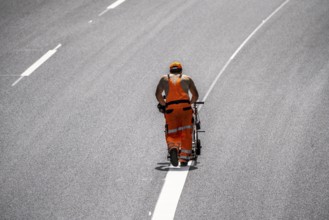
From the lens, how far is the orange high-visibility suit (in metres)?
10.8

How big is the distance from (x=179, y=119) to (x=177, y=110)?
0.22 meters

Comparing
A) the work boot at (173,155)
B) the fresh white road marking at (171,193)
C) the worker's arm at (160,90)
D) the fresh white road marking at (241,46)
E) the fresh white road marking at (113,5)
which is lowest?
the fresh white road marking at (241,46)

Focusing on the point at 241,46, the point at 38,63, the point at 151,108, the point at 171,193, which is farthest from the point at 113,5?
the point at 171,193

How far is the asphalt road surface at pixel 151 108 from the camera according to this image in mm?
10586

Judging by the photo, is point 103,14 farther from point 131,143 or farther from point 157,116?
point 131,143

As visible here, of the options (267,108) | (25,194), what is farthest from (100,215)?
(267,108)

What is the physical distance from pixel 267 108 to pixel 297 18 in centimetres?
721

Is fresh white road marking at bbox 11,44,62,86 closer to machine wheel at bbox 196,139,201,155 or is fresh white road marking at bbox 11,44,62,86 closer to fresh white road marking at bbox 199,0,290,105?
fresh white road marking at bbox 199,0,290,105

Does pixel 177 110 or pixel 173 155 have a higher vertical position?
pixel 177 110

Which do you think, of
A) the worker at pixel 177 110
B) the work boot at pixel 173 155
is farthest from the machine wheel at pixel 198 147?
the work boot at pixel 173 155

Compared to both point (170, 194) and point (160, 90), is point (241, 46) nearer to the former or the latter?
point (160, 90)

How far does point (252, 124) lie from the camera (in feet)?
44.0

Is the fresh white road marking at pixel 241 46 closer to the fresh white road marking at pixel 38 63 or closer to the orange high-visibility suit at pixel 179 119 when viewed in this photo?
the orange high-visibility suit at pixel 179 119

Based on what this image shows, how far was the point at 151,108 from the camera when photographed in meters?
14.5
